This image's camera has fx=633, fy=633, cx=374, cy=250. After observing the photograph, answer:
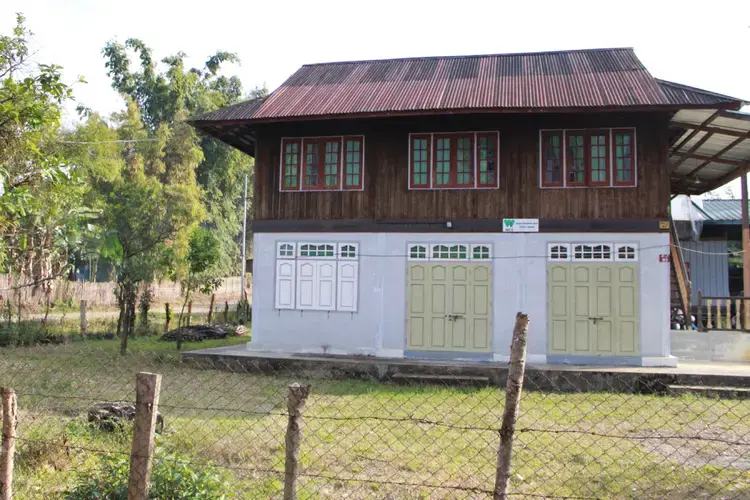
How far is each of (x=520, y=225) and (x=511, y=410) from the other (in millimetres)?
9404

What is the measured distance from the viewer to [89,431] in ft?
21.7

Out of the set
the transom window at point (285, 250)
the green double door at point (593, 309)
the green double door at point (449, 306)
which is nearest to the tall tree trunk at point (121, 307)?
the transom window at point (285, 250)

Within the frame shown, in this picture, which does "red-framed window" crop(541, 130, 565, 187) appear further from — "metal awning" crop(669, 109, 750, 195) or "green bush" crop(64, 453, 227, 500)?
"green bush" crop(64, 453, 227, 500)

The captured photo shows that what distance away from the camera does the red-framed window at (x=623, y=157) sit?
12.6 meters

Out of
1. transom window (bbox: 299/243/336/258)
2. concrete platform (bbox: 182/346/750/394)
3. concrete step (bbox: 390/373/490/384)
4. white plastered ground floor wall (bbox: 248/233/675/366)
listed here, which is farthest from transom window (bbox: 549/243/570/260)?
transom window (bbox: 299/243/336/258)

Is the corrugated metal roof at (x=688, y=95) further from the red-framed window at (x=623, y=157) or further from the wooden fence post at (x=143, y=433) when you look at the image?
the wooden fence post at (x=143, y=433)

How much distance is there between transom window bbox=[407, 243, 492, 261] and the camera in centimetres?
1301

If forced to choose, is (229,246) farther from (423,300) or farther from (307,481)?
(307,481)

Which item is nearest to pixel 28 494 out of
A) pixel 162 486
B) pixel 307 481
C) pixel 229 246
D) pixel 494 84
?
pixel 162 486

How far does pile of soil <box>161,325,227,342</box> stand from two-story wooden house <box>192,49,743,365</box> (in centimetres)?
498

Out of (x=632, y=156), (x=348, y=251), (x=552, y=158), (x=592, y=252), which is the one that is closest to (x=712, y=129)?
(x=632, y=156)

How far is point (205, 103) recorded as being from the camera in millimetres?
34625

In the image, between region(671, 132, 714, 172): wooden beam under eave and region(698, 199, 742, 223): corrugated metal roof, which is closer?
region(671, 132, 714, 172): wooden beam under eave

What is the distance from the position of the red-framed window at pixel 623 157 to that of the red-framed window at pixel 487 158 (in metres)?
2.30
